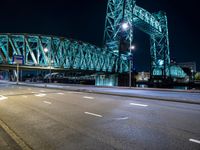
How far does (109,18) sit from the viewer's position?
3076 inches

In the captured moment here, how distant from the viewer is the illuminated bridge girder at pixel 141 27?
72.7 metres

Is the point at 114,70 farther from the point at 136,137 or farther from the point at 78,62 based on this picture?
the point at 136,137

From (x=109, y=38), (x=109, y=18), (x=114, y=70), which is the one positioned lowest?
(x=114, y=70)

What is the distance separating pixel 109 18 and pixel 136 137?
2977 inches

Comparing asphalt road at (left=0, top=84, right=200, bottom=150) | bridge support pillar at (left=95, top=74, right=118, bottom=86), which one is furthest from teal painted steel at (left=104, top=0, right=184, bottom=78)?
asphalt road at (left=0, top=84, right=200, bottom=150)

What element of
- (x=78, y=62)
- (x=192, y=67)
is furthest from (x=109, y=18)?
(x=192, y=67)

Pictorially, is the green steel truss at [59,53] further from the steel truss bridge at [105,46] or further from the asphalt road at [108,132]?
the asphalt road at [108,132]

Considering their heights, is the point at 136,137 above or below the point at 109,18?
below

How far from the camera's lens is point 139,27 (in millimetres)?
88875

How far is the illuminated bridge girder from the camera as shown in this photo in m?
72.7

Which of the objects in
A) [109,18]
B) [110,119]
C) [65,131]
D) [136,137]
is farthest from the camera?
[109,18]

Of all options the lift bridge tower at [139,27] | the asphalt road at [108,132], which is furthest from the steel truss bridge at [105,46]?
the asphalt road at [108,132]

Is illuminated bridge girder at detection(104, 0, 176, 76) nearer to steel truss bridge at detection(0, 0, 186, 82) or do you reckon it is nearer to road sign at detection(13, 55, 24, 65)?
steel truss bridge at detection(0, 0, 186, 82)

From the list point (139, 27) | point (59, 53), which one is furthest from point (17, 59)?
point (139, 27)
